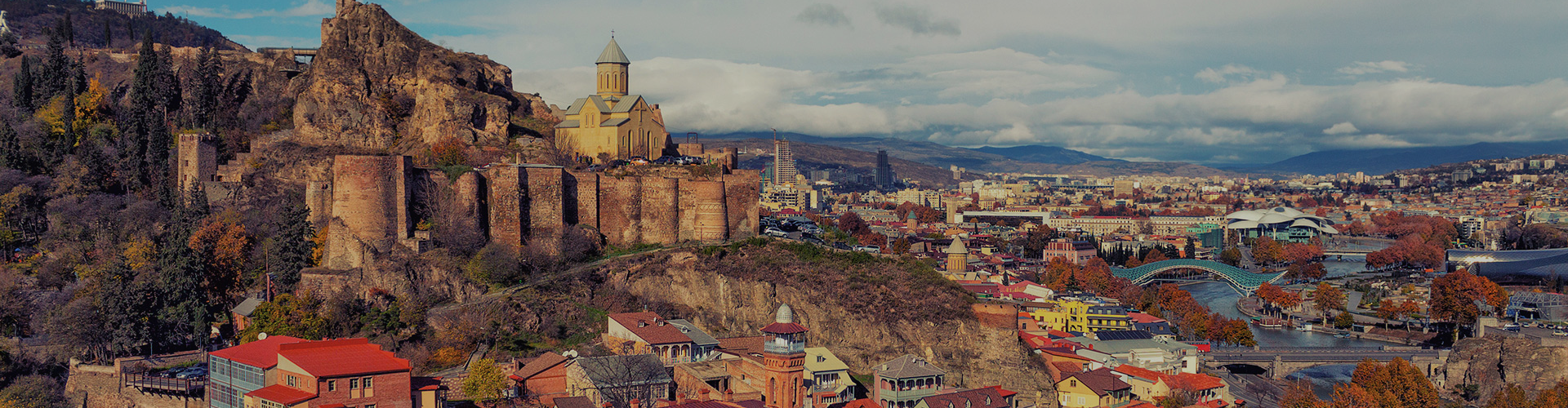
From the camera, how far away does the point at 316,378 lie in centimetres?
3297

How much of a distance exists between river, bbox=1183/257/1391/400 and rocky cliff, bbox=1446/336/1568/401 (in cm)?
491

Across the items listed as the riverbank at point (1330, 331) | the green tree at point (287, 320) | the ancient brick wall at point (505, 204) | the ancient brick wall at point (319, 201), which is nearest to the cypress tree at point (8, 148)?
the ancient brick wall at point (319, 201)

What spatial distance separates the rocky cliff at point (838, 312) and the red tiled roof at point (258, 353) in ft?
42.4

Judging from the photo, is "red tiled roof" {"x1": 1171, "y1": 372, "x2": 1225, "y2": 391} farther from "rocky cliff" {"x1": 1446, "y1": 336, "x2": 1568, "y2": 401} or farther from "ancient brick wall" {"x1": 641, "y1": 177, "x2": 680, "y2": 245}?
"ancient brick wall" {"x1": 641, "y1": 177, "x2": 680, "y2": 245}

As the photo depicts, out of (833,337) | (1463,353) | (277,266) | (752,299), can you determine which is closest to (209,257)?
(277,266)

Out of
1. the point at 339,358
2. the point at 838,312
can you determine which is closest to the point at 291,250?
the point at 339,358

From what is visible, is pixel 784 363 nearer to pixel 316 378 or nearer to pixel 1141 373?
pixel 316 378

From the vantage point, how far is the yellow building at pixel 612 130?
5206 cm

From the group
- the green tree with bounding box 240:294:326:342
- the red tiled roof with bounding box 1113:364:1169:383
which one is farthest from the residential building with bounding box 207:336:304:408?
the red tiled roof with bounding box 1113:364:1169:383

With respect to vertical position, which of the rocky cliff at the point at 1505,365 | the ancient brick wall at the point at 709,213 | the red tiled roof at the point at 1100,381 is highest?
the ancient brick wall at the point at 709,213

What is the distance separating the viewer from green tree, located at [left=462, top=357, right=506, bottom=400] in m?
37.0

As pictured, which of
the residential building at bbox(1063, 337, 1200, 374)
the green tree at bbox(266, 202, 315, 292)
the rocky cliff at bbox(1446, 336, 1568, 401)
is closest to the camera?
the green tree at bbox(266, 202, 315, 292)

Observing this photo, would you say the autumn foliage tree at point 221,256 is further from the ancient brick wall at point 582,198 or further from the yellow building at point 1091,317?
the yellow building at point 1091,317

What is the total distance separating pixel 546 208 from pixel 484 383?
11166 millimetres
